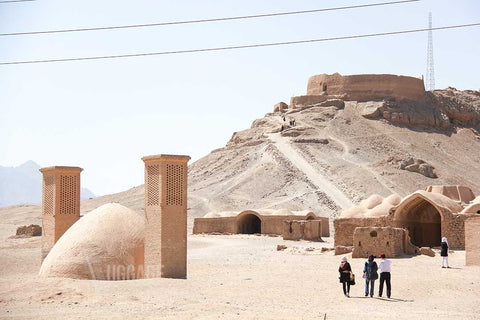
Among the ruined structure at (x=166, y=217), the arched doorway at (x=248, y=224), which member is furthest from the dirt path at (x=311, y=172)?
the ruined structure at (x=166, y=217)

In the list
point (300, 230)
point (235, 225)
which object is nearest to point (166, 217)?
point (300, 230)

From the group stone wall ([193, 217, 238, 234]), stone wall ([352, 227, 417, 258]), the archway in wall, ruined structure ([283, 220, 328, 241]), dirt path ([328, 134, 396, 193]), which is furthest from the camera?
dirt path ([328, 134, 396, 193])

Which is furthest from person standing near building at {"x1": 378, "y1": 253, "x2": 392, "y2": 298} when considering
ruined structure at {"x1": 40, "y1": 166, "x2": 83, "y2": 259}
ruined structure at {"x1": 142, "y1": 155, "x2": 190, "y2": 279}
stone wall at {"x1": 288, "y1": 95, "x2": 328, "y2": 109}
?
stone wall at {"x1": 288, "y1": 95, "x2": 328, "y2": 109}

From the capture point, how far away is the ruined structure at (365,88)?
249 ft

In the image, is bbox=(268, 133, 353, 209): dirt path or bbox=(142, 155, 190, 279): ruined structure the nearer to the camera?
bbox=(142, 155, 190, 279): ruined structure

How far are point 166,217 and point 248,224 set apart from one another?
25.3 metres

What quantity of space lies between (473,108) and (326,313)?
255ft

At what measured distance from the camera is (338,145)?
216ft

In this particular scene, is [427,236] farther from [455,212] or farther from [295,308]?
[295,308]

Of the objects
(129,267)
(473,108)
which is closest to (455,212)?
(129,267)

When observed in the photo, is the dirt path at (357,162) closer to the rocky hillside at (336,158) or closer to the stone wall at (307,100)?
the rocky hillside at (336,158)

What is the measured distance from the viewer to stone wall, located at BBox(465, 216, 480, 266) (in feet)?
60.7

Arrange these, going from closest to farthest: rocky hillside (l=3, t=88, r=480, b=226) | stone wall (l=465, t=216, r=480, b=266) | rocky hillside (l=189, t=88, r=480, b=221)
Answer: stone wall (l=465, t=216, r=480, b=266), rocky hillside (l=3, t=88, r=480, b=226), rocky hillside (l=189, t=88, r=480, b=221)

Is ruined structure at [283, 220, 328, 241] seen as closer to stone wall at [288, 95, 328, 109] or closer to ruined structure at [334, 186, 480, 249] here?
ruined structure at [334, 186, 480, 249]
